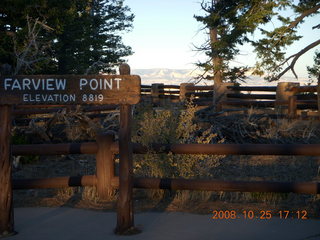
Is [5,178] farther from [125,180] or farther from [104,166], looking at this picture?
[104,166]

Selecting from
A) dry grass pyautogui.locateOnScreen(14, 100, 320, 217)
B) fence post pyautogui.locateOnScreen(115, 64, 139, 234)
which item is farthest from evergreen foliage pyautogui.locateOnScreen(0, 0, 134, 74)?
fence post pyautogui.locateOnScreen(115, 64, 139, 234)

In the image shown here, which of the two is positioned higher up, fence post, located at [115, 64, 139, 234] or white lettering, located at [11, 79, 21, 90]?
white lettering, located at [11, 79, 21, 90]

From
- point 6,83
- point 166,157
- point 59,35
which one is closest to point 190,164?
point 166,157

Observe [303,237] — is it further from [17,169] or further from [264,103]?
[264,103]

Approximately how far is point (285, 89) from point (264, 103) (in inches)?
49.8

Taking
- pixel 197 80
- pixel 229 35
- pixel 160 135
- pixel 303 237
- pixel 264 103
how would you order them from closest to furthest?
pixel 303 237 < pixel 160 135 < pixel 264 103 < pixel 229 35 < pixel 197 80

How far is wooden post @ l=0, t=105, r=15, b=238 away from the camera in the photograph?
17.5 ft

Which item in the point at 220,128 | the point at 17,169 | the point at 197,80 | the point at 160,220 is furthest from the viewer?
the point at 197,80

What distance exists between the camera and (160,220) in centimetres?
585

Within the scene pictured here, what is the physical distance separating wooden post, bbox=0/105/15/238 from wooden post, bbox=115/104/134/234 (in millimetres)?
1165

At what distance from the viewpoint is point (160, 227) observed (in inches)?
218

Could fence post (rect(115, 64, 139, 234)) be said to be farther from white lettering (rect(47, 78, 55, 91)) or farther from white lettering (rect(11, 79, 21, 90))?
white lettering (rect(11, 79, 21, 90))

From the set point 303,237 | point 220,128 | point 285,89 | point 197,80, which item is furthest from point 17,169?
point 197,80

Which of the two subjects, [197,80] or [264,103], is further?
[197,80]
